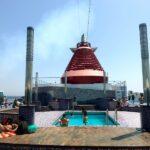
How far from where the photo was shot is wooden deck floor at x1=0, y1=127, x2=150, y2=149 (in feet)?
32.2

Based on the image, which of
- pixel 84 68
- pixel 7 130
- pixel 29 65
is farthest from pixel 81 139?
pixel 84 68

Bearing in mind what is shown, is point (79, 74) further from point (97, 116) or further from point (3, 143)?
point (3, 143)

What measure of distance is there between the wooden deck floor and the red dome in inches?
821

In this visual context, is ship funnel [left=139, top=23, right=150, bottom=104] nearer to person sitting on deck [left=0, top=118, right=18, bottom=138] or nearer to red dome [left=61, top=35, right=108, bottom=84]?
person sitting on deck [left=0, top=118, right=18, bottom=138]

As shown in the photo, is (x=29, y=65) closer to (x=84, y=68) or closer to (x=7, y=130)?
(x=7, y=130)

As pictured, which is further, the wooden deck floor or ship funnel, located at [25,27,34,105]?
ship funnel, located at [25,27,34,105]

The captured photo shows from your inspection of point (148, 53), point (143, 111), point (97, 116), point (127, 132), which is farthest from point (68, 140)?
point (97, 116)

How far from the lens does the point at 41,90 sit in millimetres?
34906

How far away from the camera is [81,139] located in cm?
1077

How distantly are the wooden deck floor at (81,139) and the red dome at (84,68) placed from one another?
821 inches

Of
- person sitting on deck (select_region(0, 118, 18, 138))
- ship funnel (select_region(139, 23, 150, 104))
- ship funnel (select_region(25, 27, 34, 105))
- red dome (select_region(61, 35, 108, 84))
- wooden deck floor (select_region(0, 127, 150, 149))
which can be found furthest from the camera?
red dome (select_region(61, 35, 108, 84))

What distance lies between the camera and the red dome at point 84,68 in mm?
34688

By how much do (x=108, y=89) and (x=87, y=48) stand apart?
7146mm

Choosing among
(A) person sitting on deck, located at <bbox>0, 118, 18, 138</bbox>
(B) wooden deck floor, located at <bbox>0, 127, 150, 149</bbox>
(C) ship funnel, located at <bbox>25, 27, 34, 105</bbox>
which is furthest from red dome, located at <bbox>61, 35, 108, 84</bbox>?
(A) person sitting on deck, located at <bbox>0, 118, 18, 138</bbox>
